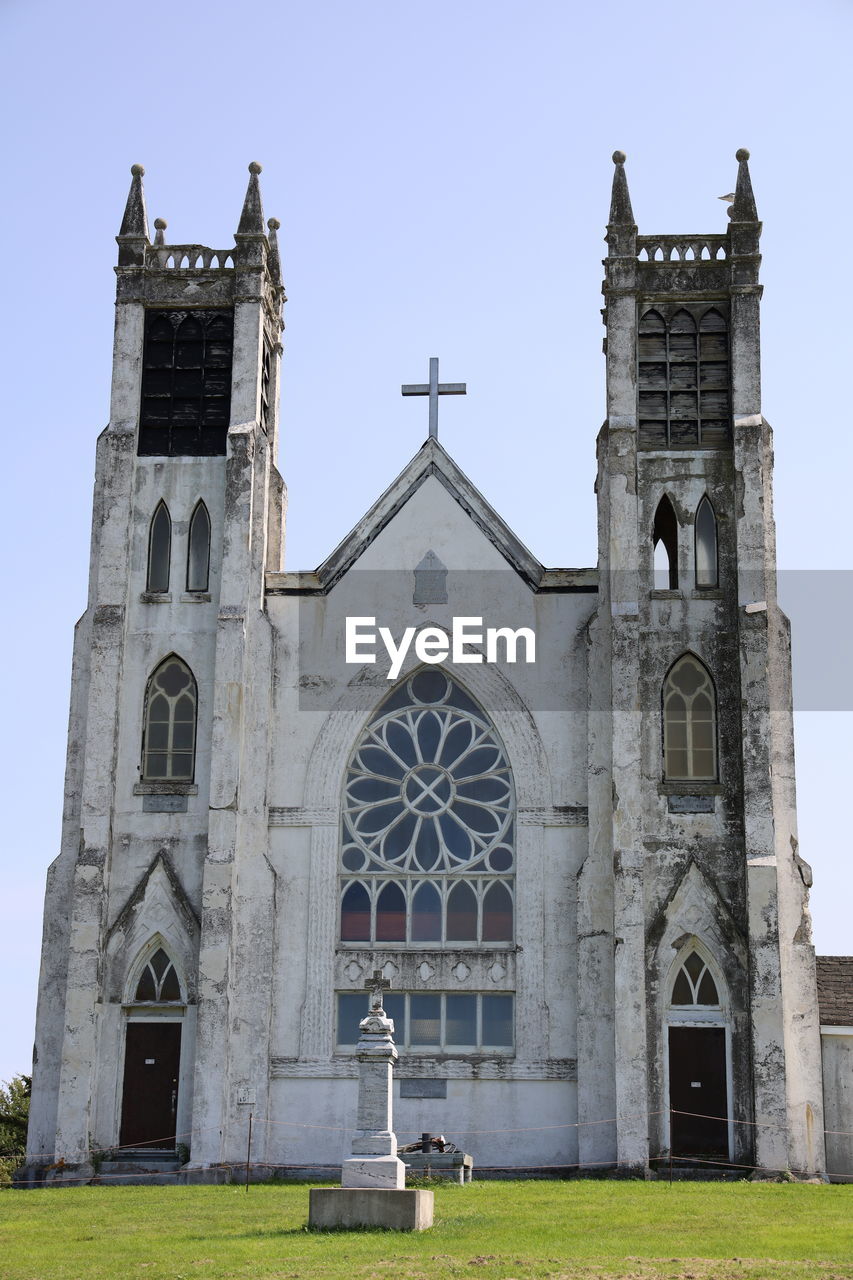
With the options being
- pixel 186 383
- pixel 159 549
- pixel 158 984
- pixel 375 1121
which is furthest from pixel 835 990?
pixel 186 383

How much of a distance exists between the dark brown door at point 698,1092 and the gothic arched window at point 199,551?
11.4 m

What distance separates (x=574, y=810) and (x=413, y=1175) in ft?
24.9

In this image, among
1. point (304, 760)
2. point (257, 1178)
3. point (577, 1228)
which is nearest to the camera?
point (577, 1228)

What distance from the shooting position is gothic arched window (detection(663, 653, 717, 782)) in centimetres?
2944

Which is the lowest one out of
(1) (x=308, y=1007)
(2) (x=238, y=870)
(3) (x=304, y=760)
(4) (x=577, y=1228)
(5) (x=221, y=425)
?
(4) (x=577, y=1228)

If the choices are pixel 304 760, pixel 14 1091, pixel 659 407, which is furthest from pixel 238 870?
pixel 14 1091

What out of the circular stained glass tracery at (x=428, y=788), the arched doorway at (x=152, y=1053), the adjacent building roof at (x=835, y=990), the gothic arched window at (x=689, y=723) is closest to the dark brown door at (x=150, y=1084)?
the arched doorway at (x=152, y=1053)

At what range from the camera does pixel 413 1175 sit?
24125 mm

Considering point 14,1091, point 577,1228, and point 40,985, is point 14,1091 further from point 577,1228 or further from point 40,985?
point 577,1228

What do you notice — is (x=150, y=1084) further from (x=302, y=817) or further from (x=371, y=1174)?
(x=371, y=1174)

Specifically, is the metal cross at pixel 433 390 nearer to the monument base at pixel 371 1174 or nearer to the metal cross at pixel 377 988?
the metal cross at pixel 377 988

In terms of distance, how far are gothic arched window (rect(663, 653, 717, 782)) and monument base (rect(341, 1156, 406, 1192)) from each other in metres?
11.3

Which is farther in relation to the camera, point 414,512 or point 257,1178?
point 414,512

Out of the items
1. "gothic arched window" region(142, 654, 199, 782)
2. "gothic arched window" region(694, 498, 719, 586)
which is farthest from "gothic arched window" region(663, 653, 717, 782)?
"gothic arched window" region(142, 654, 199, 782)
